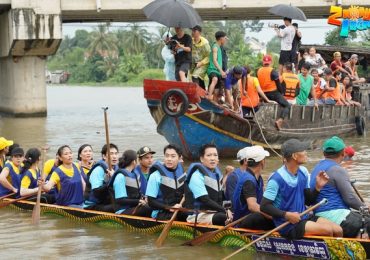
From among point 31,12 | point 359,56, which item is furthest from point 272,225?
point 31,12

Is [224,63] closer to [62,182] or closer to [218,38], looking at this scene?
[218,38]

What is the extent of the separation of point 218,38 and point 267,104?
5.49 feet

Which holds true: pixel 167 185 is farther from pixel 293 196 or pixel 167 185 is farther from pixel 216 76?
pixel 216 76

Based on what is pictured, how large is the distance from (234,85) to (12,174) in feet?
17.4

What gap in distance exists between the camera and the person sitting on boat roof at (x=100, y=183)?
9406 mm

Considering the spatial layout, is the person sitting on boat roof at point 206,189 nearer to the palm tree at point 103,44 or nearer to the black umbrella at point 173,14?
the black umbrella at point 173,14

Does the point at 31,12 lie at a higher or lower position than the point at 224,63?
higher

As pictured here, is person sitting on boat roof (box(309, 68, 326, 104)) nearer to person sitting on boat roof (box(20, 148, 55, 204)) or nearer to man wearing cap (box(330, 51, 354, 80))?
man wearing cap (box(330, 51, 354, 80))

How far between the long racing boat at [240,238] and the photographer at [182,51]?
179 inches

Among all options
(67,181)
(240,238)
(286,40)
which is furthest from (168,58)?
(240,238)

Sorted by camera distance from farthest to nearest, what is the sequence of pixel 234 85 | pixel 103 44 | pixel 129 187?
pixel 103 44 → pixel 234 85 → pixel 129 187

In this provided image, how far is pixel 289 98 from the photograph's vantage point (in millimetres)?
16000

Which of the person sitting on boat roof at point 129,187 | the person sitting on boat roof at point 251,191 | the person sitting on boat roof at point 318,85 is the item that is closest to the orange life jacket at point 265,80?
the person sitting on boat roof at point 318,85

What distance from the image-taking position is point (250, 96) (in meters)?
14.9
